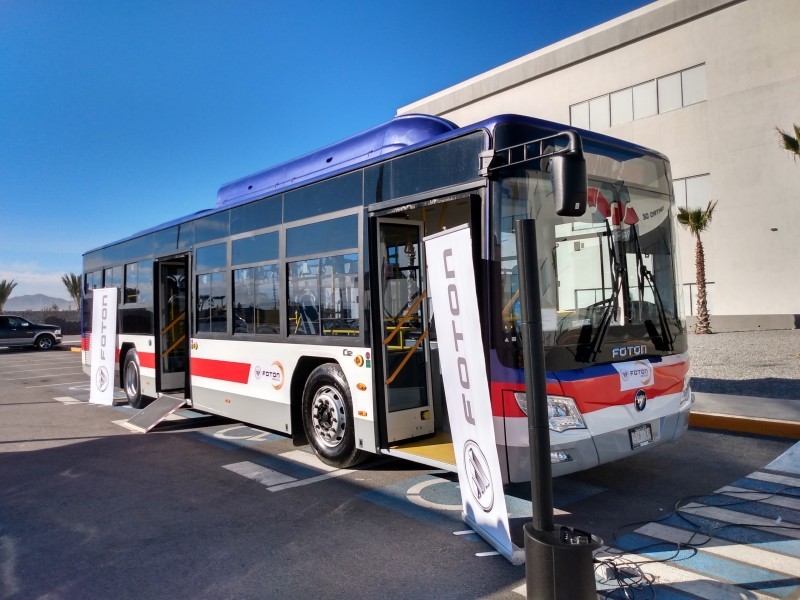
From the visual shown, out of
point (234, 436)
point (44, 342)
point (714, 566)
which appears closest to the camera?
point (714, 566)

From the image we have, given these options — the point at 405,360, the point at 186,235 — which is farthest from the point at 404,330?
the point at 186,235

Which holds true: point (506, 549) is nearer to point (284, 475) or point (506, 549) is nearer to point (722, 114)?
point (284, 475)

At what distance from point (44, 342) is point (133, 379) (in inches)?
895

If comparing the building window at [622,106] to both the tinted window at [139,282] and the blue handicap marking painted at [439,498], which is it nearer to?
the tinted window at [139,282]

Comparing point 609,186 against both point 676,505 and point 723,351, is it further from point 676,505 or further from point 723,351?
point 723,351

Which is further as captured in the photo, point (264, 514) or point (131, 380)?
point (131, 380)

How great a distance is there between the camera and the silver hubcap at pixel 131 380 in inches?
399

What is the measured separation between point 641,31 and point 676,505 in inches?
930

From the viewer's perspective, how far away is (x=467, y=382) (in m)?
3.87

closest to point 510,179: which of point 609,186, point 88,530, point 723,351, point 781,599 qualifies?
point 609,186

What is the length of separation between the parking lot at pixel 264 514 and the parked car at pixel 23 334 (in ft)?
78.5

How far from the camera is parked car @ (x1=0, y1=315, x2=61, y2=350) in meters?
27.7

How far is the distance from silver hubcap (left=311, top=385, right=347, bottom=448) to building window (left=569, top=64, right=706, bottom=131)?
2258 centimetres

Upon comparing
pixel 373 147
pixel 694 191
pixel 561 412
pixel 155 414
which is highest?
pixel 694 191
